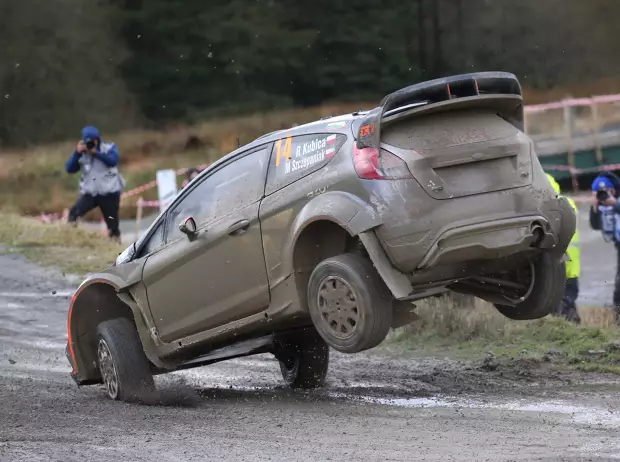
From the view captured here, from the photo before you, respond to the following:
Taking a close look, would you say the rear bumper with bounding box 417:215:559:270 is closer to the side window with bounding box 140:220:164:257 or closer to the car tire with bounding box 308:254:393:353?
the car tire with bounding box 308:254:393:353

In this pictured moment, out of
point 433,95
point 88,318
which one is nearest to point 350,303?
point 433,95

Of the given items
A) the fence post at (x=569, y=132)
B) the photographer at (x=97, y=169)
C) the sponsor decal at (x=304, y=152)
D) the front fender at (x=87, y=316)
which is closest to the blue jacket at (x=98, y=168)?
the photographer at (x=97, y=169)

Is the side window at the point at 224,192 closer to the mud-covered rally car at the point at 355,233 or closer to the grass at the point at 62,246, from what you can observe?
the mud-covered rally car at the point at 355,233

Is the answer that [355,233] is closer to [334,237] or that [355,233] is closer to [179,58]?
[334,237]

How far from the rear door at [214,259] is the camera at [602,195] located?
20.3 feet

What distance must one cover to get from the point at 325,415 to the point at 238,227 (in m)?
1.33

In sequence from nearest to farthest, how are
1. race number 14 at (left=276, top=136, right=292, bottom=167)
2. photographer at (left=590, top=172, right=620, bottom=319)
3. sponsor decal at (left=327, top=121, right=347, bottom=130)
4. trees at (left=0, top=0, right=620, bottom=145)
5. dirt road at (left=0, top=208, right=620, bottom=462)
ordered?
dirt road at (left=0, top=208, right=620, bottom=462)
sponsor decal at (left=327, top=121, right=347, bottom=130)
race number 14 at (left=276, top=136, right=292, bottom=167)
photographer at (left=590, top=172, right=620, bottom=319)
trees at (left=0, top=0, right=620, bottom=145)

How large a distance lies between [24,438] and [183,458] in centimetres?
108

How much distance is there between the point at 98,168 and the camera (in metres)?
16.4

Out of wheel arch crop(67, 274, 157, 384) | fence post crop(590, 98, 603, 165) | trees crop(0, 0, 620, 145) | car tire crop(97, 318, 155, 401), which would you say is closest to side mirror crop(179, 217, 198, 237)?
car tire crop(97, 318, 155, 401)

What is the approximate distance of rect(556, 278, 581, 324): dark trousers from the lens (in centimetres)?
1194

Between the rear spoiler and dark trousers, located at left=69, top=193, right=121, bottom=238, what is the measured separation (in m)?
9.61

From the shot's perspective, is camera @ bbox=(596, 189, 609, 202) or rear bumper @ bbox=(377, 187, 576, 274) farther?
camera @ bbox=(596, 189, 609, 202)

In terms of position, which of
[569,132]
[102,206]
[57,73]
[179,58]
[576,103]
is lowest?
[102,206]
